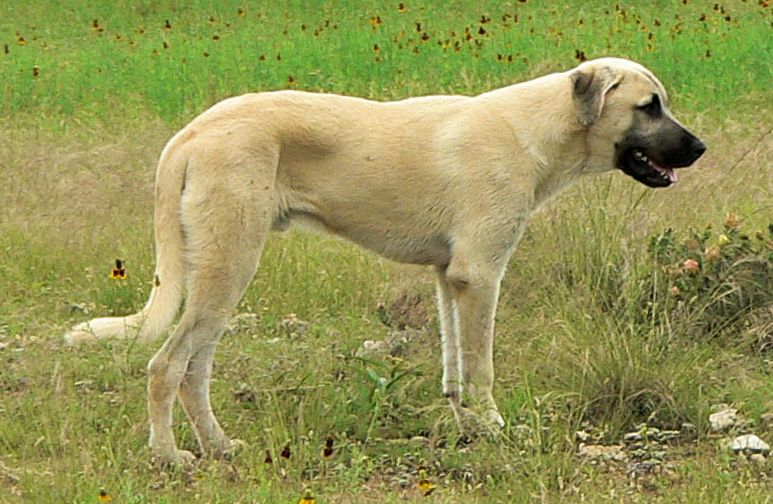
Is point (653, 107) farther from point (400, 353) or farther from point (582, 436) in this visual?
point (400, 353)

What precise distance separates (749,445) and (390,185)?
1710mm

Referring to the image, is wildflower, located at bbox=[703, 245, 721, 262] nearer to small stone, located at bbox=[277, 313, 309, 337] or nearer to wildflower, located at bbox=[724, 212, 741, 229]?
wildflower, located at bbox=[724, 212, 741, 229]

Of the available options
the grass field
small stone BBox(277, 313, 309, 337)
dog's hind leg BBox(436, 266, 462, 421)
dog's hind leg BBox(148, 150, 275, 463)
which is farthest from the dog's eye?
small stone BBox(277, 313, 309, 337)

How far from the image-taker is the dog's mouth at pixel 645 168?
6.38m

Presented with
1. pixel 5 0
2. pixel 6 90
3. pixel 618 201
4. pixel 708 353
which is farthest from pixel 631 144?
pixel 5 0

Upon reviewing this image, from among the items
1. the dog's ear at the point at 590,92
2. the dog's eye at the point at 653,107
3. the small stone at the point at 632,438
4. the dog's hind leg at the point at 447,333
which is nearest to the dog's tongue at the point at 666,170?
the dog's eye at the point at 653,107

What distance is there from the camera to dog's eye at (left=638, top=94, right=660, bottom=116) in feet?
20.5

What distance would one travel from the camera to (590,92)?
6184 millimetres

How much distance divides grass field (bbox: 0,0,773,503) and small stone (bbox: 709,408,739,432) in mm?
45

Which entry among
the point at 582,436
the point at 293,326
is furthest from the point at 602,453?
the point at 293,326

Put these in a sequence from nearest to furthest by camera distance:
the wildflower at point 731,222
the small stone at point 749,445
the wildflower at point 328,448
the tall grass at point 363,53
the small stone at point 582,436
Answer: the wildflower at point 328,448, the small stone at point 749,445, the small stone at point 582,436, the wildflower at point 731,222, the tall grass at point 363,53

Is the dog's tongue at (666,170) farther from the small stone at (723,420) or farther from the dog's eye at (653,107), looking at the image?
the small stone at (723,420)

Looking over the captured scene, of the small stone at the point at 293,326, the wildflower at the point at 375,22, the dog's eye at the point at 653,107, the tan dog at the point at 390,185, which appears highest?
the dog's eye at the point at 653,107

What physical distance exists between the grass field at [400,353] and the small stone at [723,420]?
0.04 meters
